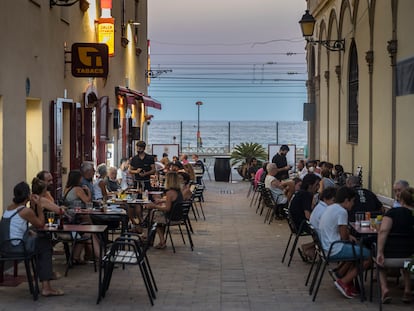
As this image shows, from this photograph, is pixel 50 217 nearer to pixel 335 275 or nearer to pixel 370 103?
pixel 335 275

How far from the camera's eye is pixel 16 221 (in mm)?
8750

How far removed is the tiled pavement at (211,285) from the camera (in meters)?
8.56

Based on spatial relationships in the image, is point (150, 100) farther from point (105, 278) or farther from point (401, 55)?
point (105, 278)

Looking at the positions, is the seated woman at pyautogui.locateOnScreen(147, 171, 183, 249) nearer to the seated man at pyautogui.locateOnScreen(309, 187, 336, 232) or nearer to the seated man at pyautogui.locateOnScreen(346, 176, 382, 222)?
the seated man at pyautogui.locateOnScreen(346, 176, 382, 222)

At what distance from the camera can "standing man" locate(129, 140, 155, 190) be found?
17.8 m

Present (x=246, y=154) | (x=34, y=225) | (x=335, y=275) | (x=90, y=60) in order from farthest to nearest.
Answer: (x=246, y=154) < (x=90, y=60) < (x=335, y=275) < (x=34, y=225)

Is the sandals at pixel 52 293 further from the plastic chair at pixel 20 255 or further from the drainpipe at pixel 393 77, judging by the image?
the drainpipe at pixel 393 77

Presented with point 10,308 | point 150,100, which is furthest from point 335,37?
point 10,308

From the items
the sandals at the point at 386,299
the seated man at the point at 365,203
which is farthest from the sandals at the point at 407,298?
the seated man at the point at 365,203

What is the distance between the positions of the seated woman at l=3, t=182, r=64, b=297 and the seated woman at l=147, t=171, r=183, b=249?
3.62 metres

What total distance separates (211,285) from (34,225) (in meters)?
2.43

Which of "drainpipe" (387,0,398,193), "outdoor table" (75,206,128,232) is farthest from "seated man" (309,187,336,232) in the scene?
"drainpipe" (387,0,398,193)

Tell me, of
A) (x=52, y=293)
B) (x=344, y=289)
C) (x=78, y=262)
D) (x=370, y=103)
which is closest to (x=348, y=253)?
(x=344, y=289)

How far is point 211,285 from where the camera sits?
972cm
